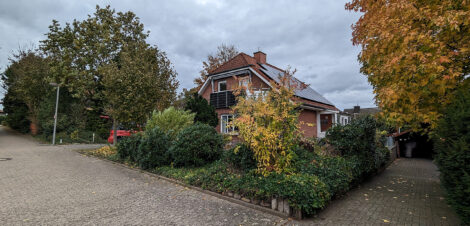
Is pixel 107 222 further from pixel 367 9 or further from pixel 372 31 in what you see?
pixel 367 9

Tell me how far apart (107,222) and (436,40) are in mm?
7167

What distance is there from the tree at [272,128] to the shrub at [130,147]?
5107mm

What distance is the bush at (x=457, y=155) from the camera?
3.07 metres

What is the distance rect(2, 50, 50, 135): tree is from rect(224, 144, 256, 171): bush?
2216 centimetres

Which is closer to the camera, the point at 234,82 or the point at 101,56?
the point at 234,82

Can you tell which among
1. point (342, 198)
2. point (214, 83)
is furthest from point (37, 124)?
point (342, 198)

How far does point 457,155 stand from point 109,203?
630cm

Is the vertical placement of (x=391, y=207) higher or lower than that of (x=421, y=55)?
lower

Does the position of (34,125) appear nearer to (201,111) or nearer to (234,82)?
(201,111)

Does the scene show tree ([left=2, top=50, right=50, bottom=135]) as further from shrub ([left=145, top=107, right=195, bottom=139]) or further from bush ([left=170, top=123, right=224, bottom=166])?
bush ([left=170, top=123, right=224, bottom=166])

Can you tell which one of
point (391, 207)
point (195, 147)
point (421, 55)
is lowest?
point (391, 207)

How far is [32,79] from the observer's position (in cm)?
2134

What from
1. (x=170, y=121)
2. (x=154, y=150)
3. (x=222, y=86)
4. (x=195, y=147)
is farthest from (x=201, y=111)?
(x=195, y=147)

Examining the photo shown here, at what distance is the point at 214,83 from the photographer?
1912cm
